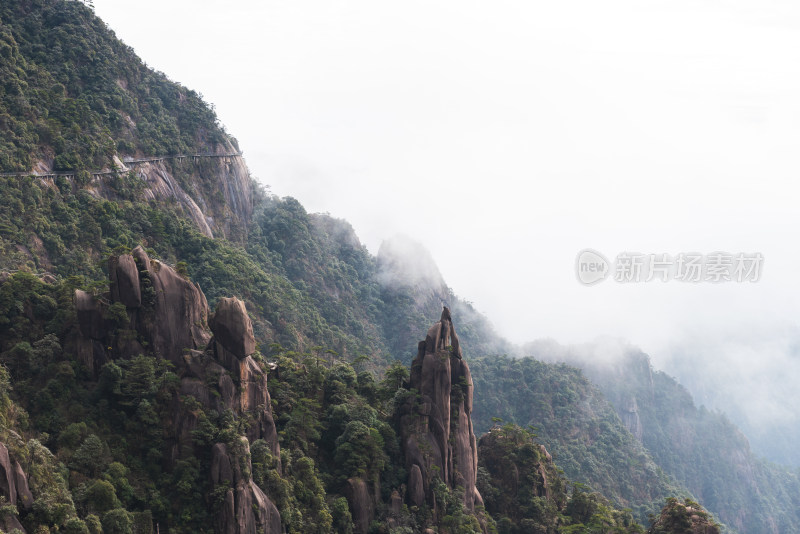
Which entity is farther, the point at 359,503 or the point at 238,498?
the point at 359,503

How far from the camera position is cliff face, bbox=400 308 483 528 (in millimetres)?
59250

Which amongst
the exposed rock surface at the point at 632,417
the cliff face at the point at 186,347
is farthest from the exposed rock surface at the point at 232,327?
the exposed rock surface at the point at 632,417

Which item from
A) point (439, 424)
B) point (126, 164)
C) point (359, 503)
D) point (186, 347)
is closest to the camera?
point (186, 347)

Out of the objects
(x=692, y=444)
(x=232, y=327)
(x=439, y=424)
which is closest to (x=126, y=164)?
(x=232, y=327)

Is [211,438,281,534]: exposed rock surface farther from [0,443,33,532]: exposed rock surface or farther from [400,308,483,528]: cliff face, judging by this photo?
[400,308,483,528]: cliff face

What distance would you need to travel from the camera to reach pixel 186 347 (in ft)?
163

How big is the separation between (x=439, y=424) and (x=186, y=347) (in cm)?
2299

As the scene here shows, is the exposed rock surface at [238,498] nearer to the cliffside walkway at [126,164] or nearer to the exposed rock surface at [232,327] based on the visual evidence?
the exposed rock surface at [232,327]

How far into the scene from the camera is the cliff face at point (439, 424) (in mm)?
59250

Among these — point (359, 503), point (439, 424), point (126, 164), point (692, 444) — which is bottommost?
point (359, 503)

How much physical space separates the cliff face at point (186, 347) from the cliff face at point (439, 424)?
14080 mm

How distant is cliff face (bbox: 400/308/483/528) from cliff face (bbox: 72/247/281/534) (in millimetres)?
14080

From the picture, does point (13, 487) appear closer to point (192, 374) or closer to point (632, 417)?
point (192, 374)

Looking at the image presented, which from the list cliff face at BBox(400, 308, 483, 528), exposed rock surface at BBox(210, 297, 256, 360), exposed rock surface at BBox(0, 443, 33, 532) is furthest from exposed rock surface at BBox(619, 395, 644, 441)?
exposed rock surface at BBox(0, 443, 33, 532)
